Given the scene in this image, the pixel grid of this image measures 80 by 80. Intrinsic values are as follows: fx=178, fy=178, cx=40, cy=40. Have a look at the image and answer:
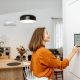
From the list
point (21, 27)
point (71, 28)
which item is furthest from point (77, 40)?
point (21, 27)

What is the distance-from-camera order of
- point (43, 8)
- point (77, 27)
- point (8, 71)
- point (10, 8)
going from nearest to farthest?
point (77, 27)
point (8, 71)
point (10, 8)
point (43, 8)

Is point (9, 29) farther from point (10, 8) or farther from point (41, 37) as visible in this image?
point (41, 37)

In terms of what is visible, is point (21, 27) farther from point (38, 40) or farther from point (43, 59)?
point (43, 59)

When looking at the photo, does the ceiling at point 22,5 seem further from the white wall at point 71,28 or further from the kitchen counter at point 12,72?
the white wall at point 71,28

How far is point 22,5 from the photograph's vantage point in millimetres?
5711

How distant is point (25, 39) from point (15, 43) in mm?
362

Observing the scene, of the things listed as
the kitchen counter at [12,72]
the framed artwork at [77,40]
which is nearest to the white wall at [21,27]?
the kitchen counter at [12,72]

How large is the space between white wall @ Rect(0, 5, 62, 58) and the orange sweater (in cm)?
400

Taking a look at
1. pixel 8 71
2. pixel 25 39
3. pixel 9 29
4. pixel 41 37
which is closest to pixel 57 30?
pixel 25 39

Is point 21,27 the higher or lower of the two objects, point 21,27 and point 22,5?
the lower

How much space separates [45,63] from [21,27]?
166 inches

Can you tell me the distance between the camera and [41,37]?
1976 millimetres

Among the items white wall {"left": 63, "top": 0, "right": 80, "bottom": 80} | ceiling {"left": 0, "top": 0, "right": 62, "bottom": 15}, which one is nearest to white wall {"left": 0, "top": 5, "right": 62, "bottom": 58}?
ceiling {"left": 0, "top": 0, "right": 62, "bottom": 15}

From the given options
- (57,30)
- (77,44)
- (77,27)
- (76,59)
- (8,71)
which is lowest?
(8,71)
